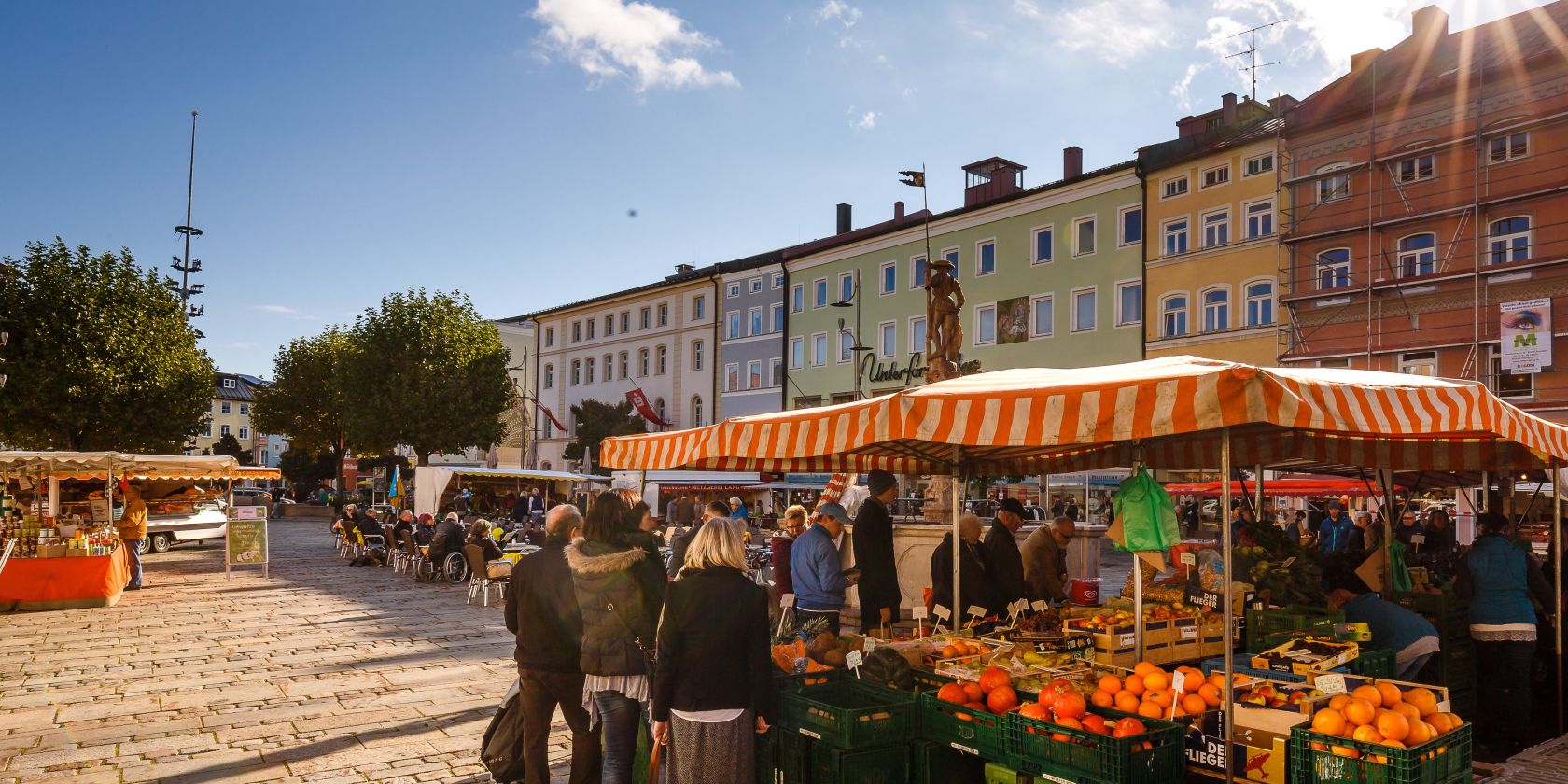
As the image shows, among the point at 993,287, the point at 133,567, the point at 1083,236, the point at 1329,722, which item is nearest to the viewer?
the point at 1329,722

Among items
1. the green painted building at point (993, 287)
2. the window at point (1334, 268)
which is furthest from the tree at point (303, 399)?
the window at point (1334, 268)

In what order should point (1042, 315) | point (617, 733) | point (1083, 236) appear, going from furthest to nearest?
point (1042, 315), point (1083, 236), point (617, 733)

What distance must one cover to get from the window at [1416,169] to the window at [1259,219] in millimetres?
3647

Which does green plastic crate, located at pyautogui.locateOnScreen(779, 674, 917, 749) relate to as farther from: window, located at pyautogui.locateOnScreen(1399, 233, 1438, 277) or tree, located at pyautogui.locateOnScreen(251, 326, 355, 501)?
tree, located at pyautogui.locateOnScreen(251, 326, 355, 501)

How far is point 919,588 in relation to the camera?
40.7 ft

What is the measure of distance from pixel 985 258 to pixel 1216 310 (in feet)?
34.1

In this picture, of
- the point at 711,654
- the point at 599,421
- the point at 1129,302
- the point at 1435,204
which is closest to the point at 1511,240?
the point at 1435,204

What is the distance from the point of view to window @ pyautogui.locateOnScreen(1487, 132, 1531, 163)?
26.4 meters

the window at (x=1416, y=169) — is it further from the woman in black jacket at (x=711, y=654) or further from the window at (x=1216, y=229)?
the woman in black jacket at (x=711, y=654)

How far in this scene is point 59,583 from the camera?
15.3m

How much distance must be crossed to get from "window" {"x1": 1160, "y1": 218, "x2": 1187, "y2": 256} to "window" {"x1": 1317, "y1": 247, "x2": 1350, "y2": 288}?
14.7 ft

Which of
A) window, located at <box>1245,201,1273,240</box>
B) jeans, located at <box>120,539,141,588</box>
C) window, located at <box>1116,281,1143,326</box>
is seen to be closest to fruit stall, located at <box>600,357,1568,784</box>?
jeans, located at <box>120,539,141,588</box>

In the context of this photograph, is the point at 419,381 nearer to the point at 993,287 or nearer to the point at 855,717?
the point at 993,287

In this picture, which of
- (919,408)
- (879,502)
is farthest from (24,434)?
(919,408)
